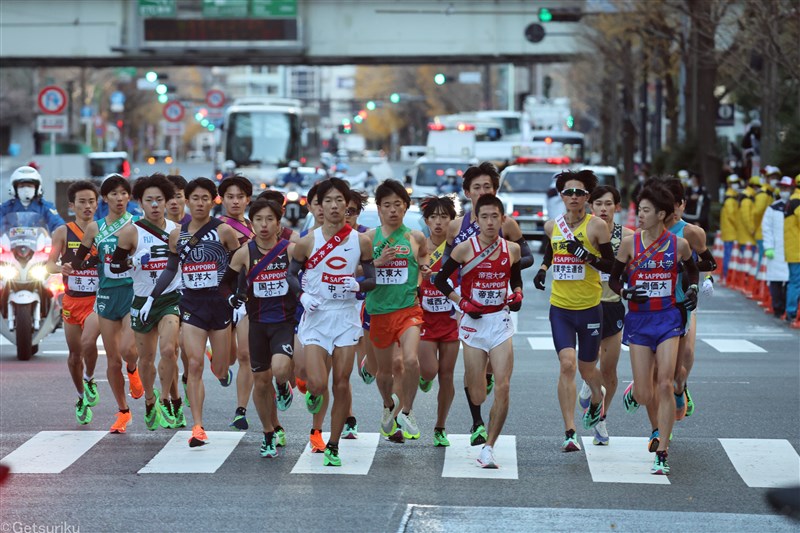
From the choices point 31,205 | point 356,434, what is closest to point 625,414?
point 356,434

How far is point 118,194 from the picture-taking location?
12.3 meters

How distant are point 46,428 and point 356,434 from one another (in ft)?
8.25

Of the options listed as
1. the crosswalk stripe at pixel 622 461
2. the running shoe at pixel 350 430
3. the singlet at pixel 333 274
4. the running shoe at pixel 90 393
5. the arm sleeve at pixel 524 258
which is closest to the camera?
the crosswalk stripe at pixel 622 461

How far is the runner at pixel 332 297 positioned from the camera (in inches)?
414

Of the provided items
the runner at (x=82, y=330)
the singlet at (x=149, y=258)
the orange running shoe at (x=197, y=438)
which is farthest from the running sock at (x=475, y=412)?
the runner at (x=82, y=330)

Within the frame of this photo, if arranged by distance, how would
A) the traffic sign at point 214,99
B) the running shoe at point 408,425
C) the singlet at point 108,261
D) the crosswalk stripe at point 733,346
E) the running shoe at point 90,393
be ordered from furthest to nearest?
the traffic sign at point 214,99
the crosswalk stripe at point 733,346
the running shoe at point 90,393
the singlet at point 108,261
the running shoe at point 408,425

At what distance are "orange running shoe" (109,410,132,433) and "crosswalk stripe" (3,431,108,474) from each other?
79 mm

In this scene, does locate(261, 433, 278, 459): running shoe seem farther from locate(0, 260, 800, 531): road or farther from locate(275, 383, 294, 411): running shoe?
locate(275, 383, 294, 411): running shoe

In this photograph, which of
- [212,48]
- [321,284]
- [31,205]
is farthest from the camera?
[212,48]

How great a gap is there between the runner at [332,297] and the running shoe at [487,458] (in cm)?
97

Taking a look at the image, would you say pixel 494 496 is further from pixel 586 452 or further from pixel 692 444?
pixel 692 444

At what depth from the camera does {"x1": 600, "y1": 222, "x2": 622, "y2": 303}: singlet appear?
38.2 ft

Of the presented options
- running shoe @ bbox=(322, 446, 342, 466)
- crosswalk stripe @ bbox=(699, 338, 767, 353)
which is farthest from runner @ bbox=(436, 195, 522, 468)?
crosswalk stripe @ bbox=(699, 338, 767, 353)

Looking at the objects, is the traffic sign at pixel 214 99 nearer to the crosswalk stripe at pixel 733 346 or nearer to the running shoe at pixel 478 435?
the crosswalk stripe at pixel 733 346
